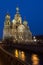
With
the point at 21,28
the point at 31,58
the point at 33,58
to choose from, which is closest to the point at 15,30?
the point at 21,28

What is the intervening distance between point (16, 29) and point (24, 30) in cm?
302

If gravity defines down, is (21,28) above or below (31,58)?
above

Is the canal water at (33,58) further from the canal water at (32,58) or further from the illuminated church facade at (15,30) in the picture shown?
the illuminated church facade at (15,30)

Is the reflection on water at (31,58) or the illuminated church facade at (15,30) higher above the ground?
the illuminated church facade at (15,30)

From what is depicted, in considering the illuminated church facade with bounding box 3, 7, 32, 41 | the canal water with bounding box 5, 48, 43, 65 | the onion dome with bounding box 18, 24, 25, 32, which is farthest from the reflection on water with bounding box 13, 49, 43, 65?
the onion dome with bounding box 18, 24, 25, 32

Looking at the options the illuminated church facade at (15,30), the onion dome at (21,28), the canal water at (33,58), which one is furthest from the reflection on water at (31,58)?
the onion dome at (21,28)

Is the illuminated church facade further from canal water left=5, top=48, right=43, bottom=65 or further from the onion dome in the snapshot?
canal water left=5, top=48, right=43, bottom=65

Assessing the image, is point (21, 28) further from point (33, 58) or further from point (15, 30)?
point (33, 58)

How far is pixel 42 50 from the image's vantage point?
2633 cm

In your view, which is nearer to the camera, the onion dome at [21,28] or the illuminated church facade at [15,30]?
the illuminated church facade at [15,30]

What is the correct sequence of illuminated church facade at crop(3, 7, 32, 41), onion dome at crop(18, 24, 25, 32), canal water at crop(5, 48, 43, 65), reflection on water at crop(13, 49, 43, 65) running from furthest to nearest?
1. onion dome at crop(18, 24, 25, 32)
2. illuminated church facade at crop(3, 7, 32, 41)
3. reflection on water at crop(13, 49, 43, 65)
4. canal water at crop(5, 48, 43, 65)

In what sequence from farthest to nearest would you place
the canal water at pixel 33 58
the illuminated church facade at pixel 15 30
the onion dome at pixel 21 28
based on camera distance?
the onion dome at pixel 21 28 < the illuminated church facade at pixel 15 30 < the canal water at pixel 33 58

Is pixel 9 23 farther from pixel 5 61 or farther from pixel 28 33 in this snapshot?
pixel 5 61

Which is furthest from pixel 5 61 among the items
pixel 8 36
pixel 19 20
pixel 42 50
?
pixel 19 20
